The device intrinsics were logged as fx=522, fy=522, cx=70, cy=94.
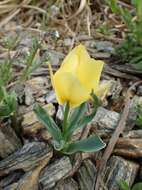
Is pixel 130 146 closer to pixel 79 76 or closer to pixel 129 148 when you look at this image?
pixel 129 148

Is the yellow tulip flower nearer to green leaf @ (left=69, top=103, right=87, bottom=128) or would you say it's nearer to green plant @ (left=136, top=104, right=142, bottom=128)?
green leaf @ (left=69, top=103, right=87, bottom=128)

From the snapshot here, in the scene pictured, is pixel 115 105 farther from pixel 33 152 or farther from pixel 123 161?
pixel 33 152

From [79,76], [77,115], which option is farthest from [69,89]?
[77,115]

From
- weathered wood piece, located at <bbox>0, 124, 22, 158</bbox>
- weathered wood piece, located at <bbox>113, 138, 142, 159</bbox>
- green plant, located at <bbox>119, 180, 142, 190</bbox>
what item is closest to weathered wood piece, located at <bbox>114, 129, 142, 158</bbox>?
weathered wood piece, located at <bbox>113, 138, 142, 159</bbox>

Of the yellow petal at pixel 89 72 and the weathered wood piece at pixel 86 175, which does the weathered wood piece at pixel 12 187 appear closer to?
the weathered wood piece at pixel 86 175

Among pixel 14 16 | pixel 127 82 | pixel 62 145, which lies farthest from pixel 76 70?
pixel 14 16

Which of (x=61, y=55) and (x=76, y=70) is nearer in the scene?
(x=76, y=70)

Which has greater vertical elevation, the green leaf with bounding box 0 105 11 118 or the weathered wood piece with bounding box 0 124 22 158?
the green leaf with bounding box 0 105 11 118
